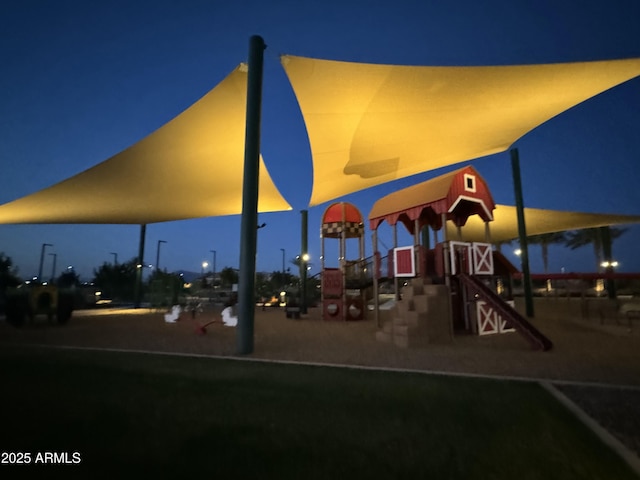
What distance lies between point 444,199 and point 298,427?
26.6 feet

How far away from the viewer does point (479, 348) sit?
7.55m

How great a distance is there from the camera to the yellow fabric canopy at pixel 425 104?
26.6ft

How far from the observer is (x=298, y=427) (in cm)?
310

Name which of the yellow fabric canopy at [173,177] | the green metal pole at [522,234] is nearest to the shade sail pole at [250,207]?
the yellow fabric canopy at [173,177]

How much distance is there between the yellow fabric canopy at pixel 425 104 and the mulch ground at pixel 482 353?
5.94 metres

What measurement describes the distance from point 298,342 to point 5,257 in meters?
46.2

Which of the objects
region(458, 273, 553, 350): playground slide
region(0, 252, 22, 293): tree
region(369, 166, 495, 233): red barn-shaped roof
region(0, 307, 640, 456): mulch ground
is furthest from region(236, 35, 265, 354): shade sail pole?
region(0, 252, 22, 293): tree

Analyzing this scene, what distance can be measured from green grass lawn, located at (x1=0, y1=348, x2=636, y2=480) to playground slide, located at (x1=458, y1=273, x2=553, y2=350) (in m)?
3.41

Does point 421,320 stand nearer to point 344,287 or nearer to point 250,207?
point 250,207

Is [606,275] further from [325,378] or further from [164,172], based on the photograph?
[164,172]

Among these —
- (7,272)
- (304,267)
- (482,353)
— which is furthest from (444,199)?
(7,272)

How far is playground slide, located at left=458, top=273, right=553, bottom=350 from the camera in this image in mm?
7384

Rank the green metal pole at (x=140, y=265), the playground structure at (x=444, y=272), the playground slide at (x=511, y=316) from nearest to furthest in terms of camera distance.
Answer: the playground slide at (x=511, y=316) → the playground structure at (x=444, y=272) → the green metal pole at (x=140, y=265)

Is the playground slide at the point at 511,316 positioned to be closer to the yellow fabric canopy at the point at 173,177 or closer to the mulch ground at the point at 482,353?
the mulch ground at the point at 482,353
